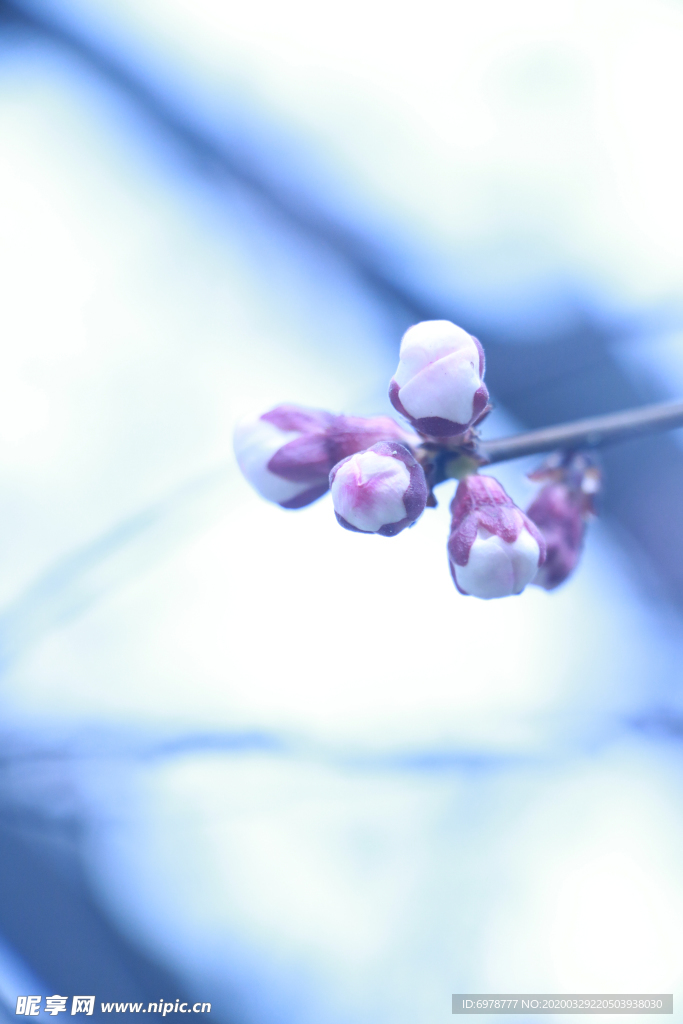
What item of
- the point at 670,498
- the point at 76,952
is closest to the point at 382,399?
the point at 670,498

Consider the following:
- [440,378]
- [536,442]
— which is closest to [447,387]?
[440,378]

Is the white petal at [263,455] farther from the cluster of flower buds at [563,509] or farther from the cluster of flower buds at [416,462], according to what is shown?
the cluster of flower buds at [563,509]

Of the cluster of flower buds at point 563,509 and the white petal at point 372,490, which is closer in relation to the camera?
the white petal at point 372,490

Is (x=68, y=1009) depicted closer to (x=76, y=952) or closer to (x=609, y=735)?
(x=76, y=952)

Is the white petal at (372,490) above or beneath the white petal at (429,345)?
beneath

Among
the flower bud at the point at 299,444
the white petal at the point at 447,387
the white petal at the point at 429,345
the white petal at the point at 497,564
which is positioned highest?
the white petal at the point at 429,345

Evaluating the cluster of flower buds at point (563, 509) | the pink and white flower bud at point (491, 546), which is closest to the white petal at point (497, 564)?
the pink and white flower bud at point (491, 546)
